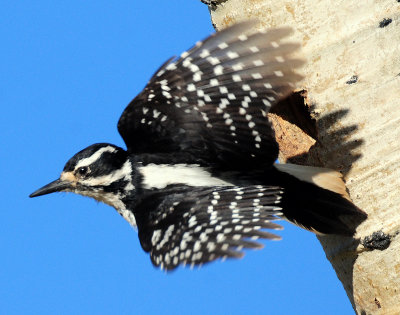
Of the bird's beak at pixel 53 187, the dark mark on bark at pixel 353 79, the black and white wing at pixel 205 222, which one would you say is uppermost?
the bird's beak at pixel 53 187

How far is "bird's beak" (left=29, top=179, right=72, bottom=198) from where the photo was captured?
3229mm

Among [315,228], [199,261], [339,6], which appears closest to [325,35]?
[339,6]

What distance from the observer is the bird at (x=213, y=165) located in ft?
9.27

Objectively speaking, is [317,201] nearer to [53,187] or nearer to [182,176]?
[182,176]

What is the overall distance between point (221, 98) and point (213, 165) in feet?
0.96

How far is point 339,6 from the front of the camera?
9.80 ft

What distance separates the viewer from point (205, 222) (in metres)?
2.83

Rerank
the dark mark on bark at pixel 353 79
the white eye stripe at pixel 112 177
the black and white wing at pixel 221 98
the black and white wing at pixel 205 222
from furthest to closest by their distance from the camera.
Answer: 1. the white eye stripe at pixel 112 177
2. the dark mark on bark at pixel 353 79
3. the black and white wing at pixel 221 98
4. the black and white wing at pixel 205 222

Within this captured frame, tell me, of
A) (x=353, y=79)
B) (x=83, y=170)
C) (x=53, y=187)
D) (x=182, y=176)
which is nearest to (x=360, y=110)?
(x=353, y=79)

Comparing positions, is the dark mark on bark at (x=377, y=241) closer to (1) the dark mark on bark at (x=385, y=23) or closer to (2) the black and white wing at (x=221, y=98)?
(2) the black and white wing at (x=221, y=98)

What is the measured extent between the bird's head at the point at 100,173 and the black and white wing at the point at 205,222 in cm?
21

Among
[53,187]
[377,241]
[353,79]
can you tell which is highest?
[53,187]

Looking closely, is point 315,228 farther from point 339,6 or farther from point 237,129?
point 339,6

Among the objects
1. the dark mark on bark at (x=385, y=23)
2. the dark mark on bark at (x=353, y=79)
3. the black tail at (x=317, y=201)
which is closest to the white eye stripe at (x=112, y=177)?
the black tail at (x=317, y=201)
